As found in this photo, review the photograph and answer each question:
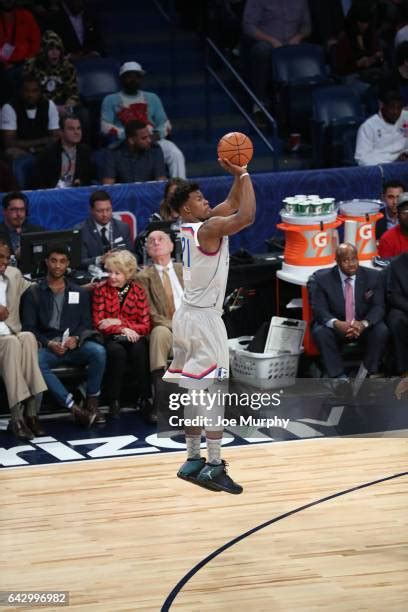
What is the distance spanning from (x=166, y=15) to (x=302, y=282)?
575 cm

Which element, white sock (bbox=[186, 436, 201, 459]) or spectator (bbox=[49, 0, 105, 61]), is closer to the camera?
white sock (bbox=[186, 436, 201, 459])

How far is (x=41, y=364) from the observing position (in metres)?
12.0

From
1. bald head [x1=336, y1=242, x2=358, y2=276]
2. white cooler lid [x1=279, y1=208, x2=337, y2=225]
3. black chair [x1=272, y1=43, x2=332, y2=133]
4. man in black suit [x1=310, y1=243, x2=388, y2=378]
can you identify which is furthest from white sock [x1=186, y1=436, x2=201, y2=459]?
black chair [x1=272, y1=43, x2=332, y2=133]

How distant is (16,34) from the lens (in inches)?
603

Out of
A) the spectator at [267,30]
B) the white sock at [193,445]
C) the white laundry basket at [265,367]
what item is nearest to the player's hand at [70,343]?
the white laundry basket at [265,367]

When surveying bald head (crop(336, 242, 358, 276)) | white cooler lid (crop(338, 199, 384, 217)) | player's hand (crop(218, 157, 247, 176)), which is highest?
player's hand (crop(218, 157, 247, 176))

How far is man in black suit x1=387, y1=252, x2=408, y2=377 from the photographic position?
12.6m

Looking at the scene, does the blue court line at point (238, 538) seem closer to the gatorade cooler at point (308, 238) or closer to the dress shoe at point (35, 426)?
the dress shoe at point (35, 426)

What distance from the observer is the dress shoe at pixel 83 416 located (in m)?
12.0

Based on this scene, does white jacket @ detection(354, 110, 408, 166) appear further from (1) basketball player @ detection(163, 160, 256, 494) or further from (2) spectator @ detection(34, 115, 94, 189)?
(1) basketball player @ detection(163, 160, 256, 494)

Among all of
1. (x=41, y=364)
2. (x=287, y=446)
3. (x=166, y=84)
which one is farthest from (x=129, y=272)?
(x=166, y=84)

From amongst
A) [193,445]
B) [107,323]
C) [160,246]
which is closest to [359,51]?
[160,246]

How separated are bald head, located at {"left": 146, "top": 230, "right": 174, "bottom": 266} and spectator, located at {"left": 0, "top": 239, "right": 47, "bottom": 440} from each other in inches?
48.8

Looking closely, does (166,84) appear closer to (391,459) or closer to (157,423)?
(157,423)
